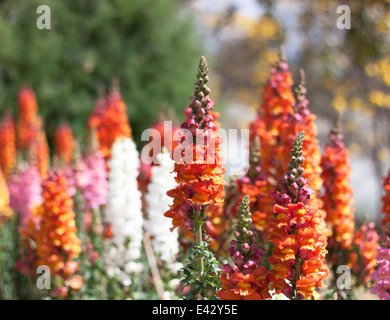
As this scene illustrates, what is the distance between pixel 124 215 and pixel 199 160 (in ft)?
5.12

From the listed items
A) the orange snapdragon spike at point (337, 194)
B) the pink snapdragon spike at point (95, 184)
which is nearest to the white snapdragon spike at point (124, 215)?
the pink snapdragon spike at point (95, 184)

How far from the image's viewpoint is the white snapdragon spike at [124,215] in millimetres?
3283

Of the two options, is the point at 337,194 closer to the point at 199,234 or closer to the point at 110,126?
the point at 199,234

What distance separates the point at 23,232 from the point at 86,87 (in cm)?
817

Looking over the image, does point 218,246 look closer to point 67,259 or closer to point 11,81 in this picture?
point 67,259

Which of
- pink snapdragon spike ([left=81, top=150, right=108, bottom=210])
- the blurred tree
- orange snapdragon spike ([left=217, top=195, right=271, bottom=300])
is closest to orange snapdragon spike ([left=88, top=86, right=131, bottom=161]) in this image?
pink snapdragon spike ([left=81, top=150, right=108, bottom=210])

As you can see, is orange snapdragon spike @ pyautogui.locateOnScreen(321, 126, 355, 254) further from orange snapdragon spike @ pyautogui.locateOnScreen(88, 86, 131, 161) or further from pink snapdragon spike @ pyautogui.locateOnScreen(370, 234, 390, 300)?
orange snapdragon spike @ pyautogui.locateOnScreen(88, 86, 131, 161)

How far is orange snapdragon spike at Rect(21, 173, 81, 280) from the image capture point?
9.68ft

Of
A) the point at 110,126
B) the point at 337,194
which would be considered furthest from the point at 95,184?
the point at 337,194

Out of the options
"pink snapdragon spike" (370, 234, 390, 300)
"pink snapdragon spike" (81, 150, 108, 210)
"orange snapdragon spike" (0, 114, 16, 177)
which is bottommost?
"pink snapdragon spike" (370, 234, 390, 300)

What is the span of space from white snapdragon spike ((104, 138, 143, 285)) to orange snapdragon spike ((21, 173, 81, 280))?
14.9 inches

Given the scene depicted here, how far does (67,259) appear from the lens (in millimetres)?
3045

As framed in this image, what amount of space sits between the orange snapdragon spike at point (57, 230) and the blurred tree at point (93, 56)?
A: 24.6 ft

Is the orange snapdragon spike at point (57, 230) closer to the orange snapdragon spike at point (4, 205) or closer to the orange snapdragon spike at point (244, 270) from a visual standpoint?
the orange snapdragon spike at point (244, 270)
